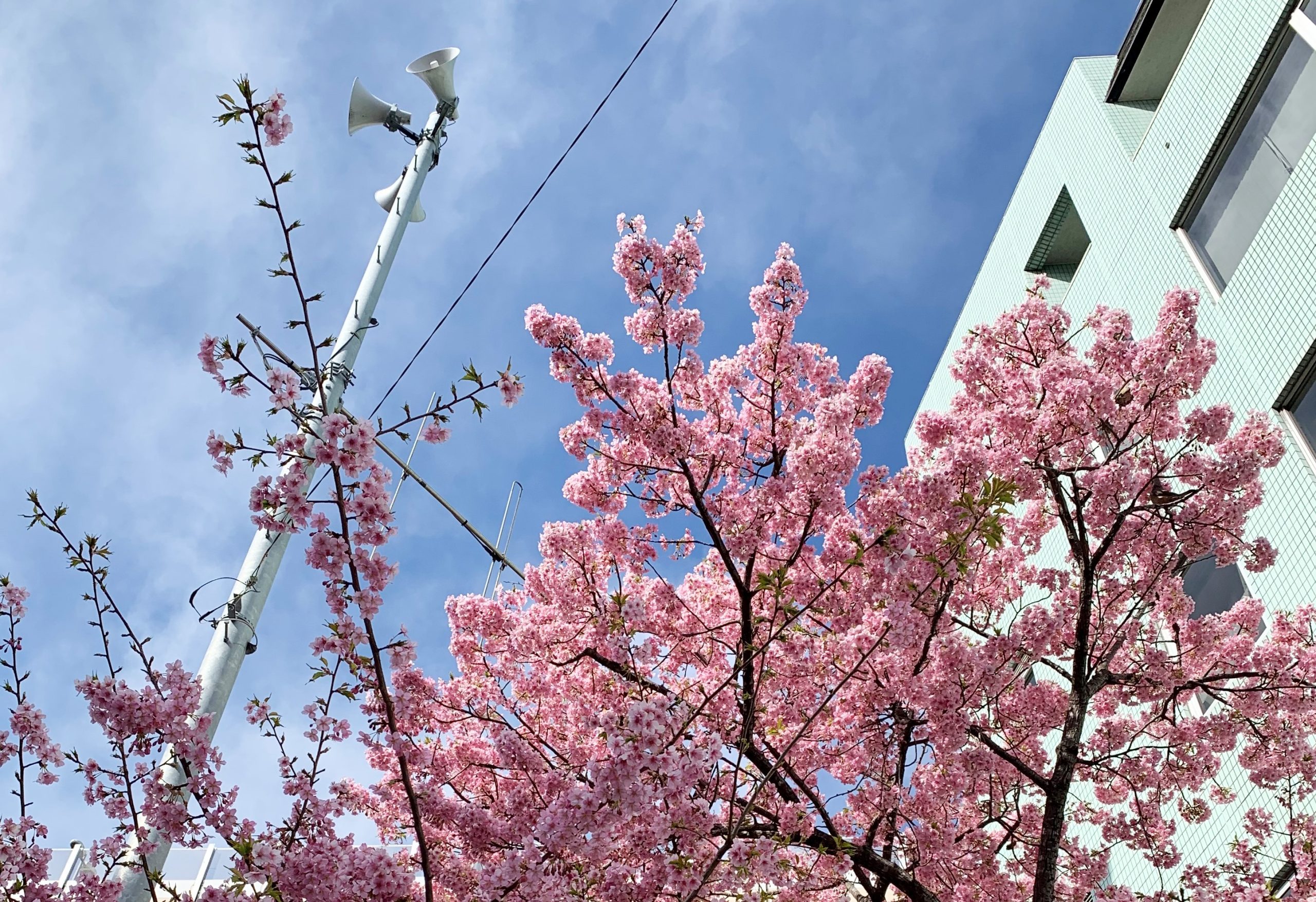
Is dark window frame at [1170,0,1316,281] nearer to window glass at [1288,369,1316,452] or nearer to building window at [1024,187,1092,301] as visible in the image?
window glass at [1288,369,1316,452]

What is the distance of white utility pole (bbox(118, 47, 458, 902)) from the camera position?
166 inches

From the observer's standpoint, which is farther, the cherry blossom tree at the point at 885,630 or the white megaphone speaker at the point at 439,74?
the white megaphone speaker at the point at 439,74

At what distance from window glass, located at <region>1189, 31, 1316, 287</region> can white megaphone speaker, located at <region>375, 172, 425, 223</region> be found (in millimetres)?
8564

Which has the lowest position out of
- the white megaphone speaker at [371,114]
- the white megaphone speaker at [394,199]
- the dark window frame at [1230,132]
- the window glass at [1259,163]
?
the white megaphone speaker at [394,199]

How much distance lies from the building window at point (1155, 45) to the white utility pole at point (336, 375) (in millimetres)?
9583

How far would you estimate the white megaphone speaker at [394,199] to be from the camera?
743cm

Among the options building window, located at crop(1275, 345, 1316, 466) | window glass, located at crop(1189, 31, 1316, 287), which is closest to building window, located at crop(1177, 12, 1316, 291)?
window glass, located at crop(1189, 31, 1316, 287)

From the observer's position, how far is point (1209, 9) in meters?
10.4

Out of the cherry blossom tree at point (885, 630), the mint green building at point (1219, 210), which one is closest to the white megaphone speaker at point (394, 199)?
the cherry blossom tree at point (885, 630)

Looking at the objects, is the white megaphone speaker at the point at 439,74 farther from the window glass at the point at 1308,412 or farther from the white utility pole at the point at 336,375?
the window glass at the point at 1308,412

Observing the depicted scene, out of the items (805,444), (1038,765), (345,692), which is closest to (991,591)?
(1038,765)

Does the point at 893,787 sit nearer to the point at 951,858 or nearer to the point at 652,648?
the point at 951,858

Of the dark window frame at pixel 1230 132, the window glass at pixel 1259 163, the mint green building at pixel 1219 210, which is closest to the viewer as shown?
the mint green building at pixel 1219 210

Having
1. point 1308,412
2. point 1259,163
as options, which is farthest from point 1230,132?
point 1308,412
